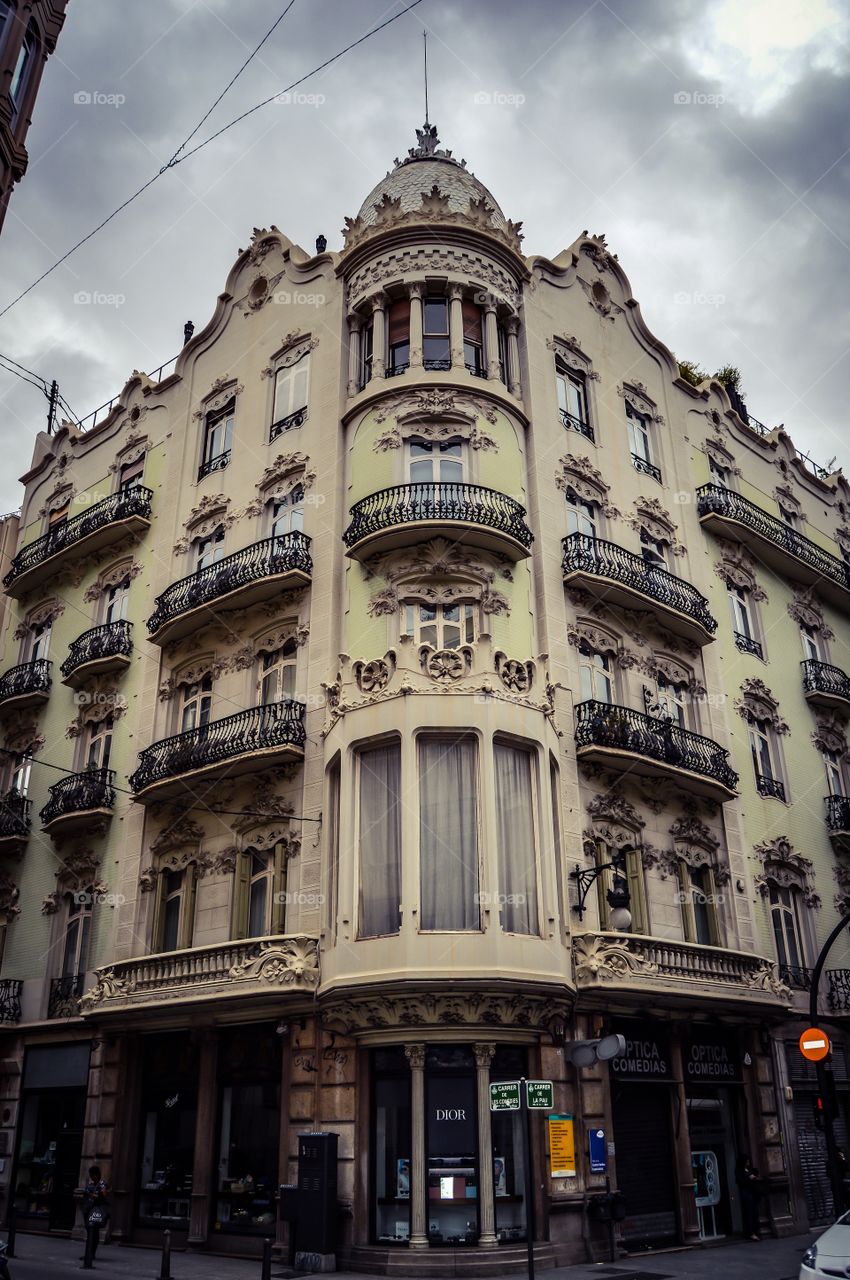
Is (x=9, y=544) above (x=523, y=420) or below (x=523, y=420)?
above

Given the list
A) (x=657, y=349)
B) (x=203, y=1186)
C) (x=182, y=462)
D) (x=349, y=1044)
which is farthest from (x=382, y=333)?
(x=203, y=1186)

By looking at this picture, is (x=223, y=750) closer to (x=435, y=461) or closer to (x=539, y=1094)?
(x=435, y=461)

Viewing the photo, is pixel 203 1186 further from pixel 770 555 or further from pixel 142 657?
pixel 770 555

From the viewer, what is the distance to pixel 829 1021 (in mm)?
25172

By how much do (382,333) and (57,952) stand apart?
17.6 metres

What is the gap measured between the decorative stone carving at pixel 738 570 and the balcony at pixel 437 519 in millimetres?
8859

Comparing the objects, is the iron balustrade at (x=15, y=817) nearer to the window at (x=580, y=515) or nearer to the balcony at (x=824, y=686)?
the window at (x=580, y=515)

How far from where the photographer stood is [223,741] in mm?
22656

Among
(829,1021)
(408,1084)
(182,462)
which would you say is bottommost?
(408,1084)

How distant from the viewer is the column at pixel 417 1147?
16891 millimetres

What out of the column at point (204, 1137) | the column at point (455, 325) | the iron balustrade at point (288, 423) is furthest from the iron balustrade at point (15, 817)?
the column at point (455, 325)

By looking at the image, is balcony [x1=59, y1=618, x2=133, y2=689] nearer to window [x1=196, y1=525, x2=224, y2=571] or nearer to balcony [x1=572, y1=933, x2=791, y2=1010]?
window [x1=196, y1=525, x2=224, y2=571]

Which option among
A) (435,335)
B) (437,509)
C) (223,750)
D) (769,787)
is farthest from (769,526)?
(223,750)

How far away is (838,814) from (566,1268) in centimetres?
1533
